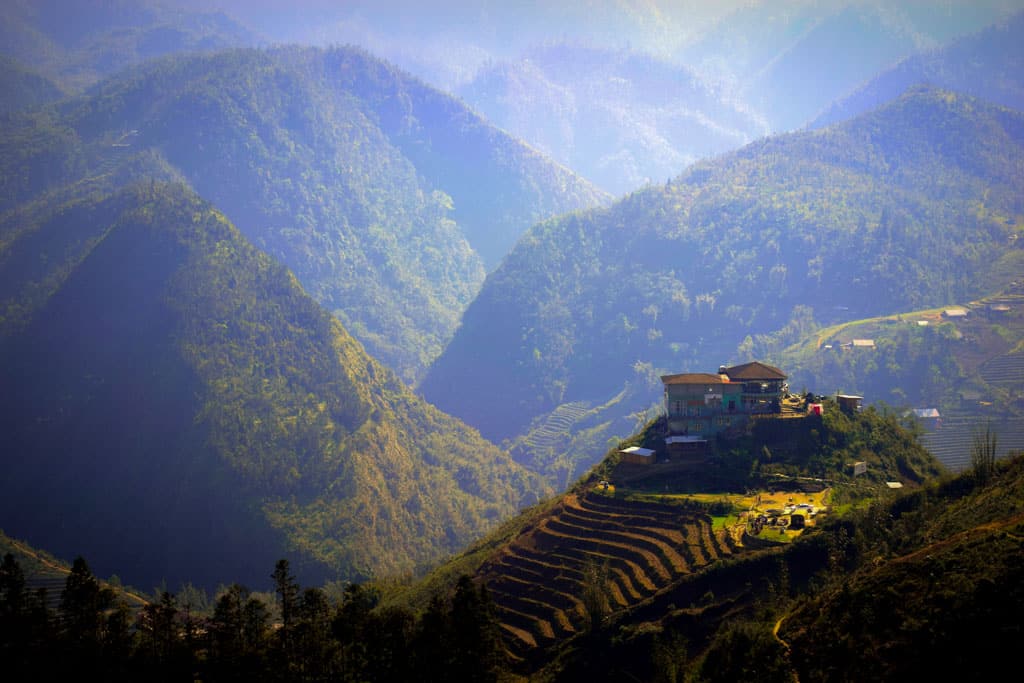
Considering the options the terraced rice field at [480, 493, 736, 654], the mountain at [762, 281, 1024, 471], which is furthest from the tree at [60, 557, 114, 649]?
the mountain at [762, 281, 1024, 471]

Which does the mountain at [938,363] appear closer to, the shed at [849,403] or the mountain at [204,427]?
the mountain at [204,427]

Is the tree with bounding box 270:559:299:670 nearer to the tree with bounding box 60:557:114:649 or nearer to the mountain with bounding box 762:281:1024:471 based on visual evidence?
the tree with bounding box 60:557:114:649

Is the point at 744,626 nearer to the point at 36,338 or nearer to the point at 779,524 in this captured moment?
the point at 779,524

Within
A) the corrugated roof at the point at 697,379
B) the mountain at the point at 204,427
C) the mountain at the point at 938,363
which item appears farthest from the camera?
the mountain at the point at 938,363

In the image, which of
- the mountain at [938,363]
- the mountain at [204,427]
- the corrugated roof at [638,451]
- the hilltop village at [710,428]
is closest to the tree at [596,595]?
the hilltop village at [710,428]

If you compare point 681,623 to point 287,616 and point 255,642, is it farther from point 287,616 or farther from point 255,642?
point 255,642
